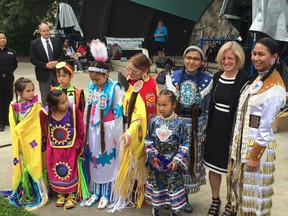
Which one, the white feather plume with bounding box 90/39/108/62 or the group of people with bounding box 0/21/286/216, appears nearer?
the group of people with bounding box 0/21/286/216

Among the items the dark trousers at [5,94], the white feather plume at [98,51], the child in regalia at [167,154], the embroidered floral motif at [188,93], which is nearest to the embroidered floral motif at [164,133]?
the child in regalia at [167,154]

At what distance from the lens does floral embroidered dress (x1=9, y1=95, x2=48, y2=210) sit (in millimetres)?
3613

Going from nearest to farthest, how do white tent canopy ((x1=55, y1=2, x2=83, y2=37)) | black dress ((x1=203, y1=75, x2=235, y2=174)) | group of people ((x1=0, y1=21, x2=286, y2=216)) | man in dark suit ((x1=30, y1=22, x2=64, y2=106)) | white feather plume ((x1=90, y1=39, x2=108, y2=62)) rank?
group of people ((x1=0, y1=21, x2=286, y2=216)) < black dress ((x1=203, y1=75, x2=235, y2=174)) < white feather plume ((x1=90, y1=39, x2=108, y2=62)) < man in dark suit ((x1=30, y1=22, x2=64, y2=106)) < white tent canopy ((x1=55, y1=2, x2=83, y2=37))

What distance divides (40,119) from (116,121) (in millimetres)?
768

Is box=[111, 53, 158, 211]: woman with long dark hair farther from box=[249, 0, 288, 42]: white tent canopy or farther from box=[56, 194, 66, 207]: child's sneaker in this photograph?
box=[249, 0, 288, 42]: white tent canopy

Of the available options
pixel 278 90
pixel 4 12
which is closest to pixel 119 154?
pixel 278 90

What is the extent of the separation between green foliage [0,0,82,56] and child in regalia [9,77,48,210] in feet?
50.9

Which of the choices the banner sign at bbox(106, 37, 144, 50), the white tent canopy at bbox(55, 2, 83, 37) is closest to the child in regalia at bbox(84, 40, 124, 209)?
the banner sign at bbox(106, 37, 144, 50)

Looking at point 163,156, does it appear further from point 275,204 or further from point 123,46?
point 123,46

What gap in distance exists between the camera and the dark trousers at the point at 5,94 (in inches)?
264

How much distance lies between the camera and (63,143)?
3594 mm

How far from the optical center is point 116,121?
3.61 meters

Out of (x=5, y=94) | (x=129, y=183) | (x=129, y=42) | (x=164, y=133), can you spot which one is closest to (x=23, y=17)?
(x=129, y=42)

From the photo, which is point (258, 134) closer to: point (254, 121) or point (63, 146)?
point (254, 121)
